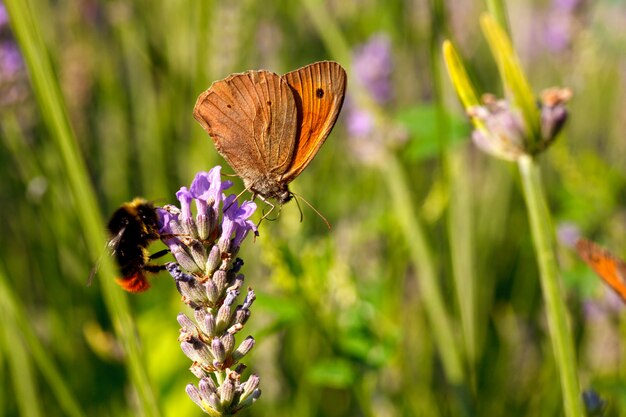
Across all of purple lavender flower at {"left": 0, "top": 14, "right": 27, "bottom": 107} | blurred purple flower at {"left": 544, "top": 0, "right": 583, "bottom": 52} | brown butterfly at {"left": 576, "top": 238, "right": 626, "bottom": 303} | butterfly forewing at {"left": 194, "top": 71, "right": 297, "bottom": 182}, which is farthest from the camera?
blurred purple flower at {"left": 544, "top": 0, "right": 583, "bottom": 52}

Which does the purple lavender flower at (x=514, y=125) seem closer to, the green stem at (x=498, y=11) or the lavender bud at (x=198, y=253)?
the green stem at (x=498, y=11)

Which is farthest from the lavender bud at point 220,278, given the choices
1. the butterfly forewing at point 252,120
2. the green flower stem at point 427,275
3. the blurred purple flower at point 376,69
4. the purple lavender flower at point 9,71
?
the blurred purple flower at point 376,69

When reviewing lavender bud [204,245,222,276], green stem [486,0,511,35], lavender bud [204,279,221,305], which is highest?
green stem [486,0,511,35]

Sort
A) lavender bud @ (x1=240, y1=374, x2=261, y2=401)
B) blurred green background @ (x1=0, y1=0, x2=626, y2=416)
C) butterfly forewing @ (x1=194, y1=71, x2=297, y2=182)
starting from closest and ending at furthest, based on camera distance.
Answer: lavender bud @ (x1=240, y1=374, x2=261, y2=401), butterfly forewing @ (x1=194, y1=71, x2=297, y2=182), blurred green background @ (x1=0, y1=0, x2=626, y2=416)

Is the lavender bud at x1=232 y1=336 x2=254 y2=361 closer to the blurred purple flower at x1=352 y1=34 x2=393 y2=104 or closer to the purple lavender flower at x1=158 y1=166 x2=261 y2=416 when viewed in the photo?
the purple lavender flower at x1=158 y1=166 x2=261 y2=416

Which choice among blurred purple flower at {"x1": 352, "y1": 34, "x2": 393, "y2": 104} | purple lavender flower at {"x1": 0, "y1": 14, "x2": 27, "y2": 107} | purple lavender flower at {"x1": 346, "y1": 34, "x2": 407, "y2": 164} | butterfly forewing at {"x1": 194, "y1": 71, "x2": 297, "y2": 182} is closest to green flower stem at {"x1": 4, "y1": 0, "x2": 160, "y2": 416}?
butterfly forewing at {"x1": 194, "y1": 71, "x2": 297, "y2": 182}

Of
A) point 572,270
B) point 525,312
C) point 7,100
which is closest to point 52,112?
point 7,100

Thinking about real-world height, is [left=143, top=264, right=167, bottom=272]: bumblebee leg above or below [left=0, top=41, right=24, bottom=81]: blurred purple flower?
below
